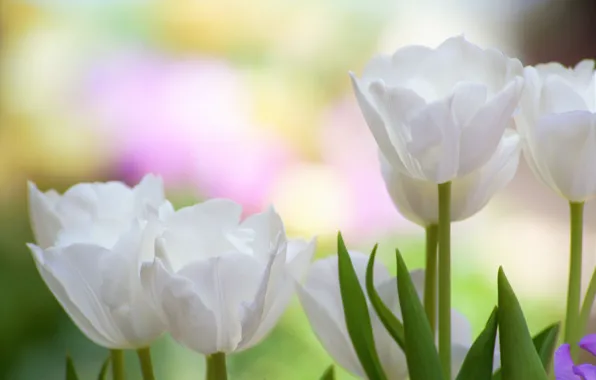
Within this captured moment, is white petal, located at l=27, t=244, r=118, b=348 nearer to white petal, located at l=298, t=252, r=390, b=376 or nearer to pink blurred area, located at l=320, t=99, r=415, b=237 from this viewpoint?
white petal, located at l=298, t=252, r=390, b=376

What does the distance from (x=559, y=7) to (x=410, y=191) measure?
0.62 m

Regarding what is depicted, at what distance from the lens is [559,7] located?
0.83m

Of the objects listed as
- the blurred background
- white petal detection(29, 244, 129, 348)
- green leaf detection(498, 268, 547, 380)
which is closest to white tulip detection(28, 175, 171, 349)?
white petal detection(29, 244, 129, 348)

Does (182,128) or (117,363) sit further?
(182,128)

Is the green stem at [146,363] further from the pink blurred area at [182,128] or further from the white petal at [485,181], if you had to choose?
the pink blurred area at [182,128]

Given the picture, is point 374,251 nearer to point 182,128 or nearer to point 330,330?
point 330,330

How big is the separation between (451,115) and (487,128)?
0.04 feet

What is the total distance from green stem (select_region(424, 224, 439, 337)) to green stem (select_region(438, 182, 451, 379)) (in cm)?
2

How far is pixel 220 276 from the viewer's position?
245mm

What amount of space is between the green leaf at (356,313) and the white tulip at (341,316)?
0.02 metres

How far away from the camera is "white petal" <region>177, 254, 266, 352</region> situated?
9.6 inches

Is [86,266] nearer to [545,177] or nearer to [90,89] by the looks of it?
[545,177]

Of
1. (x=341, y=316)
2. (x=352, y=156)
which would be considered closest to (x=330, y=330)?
(x=341, y=316)

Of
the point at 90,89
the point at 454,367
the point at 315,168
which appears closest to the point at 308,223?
the point at 315,168
